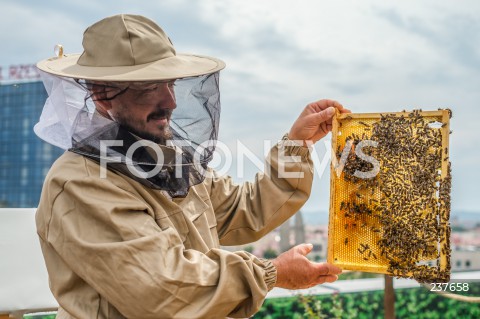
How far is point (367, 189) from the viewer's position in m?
2.75

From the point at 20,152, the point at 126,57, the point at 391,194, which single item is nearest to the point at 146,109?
the point at 126,57

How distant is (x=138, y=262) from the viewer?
2.07 metres

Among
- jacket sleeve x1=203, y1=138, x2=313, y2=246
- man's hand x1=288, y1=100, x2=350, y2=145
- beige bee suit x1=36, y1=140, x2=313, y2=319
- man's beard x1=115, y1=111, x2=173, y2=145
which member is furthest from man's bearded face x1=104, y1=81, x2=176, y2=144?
man's hand x1=288, y1=100, x2=350, y2=145

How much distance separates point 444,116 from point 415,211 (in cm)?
48

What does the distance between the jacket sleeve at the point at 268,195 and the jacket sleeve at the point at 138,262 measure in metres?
0.80

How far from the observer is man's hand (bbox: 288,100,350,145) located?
2885mm

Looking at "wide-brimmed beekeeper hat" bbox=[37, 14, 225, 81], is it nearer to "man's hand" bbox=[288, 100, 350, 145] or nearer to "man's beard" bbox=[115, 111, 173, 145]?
"man's beard" bbox=[115, 111, 173, 145]

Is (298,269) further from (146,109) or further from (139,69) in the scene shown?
(139,69)

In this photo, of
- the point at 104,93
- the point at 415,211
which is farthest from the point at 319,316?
the point at 104,93

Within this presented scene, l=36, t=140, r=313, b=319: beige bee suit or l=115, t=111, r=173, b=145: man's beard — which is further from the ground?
l=115, t=111, r=173, b=145: man's beard

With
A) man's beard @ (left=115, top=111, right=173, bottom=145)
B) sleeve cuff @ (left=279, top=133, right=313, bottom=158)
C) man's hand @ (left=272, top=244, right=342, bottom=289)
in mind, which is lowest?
man's hand @ (left=272, top=244, right=342, bottom=289)

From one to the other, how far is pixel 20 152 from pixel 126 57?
80.3m

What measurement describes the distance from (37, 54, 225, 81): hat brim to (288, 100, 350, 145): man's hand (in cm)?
60

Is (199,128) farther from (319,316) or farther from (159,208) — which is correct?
(319,316)
